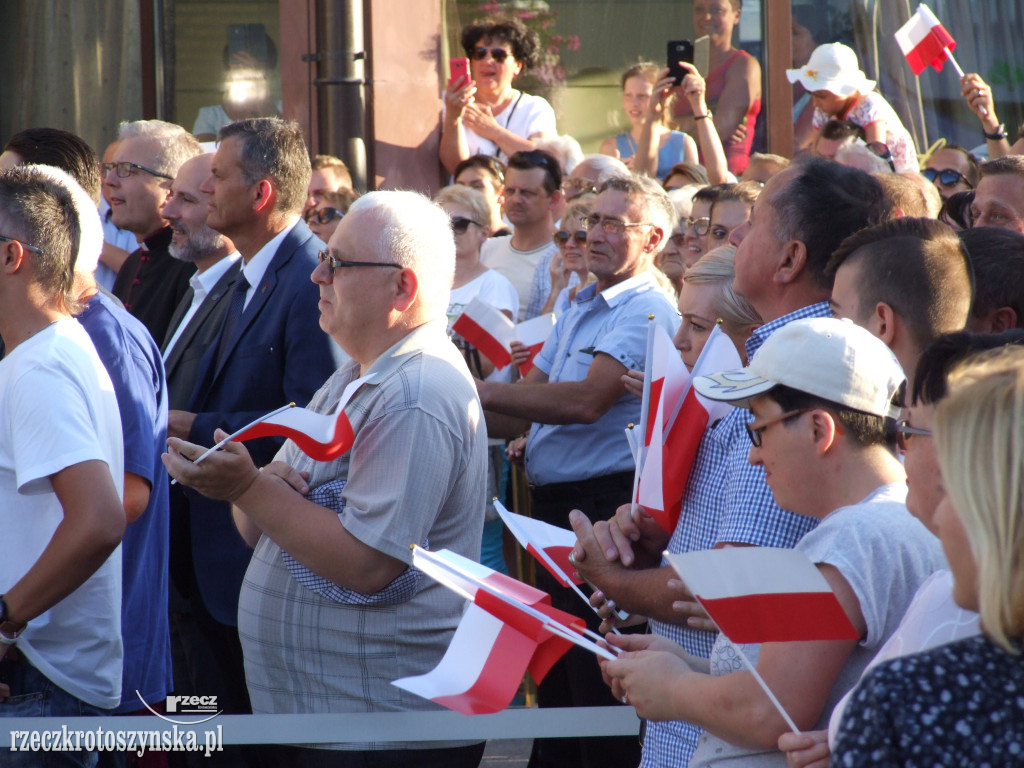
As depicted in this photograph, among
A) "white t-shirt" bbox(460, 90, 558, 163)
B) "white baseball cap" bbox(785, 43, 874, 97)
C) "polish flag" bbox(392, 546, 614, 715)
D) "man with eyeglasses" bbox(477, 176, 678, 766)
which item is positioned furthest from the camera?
"white t-shirt" bbox(460, 90, 558, 163)

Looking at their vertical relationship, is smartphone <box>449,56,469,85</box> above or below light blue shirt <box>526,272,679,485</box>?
above

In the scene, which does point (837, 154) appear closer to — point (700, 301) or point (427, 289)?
point (700, 301)

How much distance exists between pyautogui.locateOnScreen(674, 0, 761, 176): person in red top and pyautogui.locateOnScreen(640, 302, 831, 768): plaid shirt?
6492mm

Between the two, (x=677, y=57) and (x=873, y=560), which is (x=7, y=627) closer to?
(x=873, y=560)

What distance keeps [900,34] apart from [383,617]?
18.9 ft

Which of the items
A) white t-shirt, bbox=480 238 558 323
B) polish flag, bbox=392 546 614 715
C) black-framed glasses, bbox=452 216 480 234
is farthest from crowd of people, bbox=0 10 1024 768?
white t-shirt, bbox=480 238 558 323

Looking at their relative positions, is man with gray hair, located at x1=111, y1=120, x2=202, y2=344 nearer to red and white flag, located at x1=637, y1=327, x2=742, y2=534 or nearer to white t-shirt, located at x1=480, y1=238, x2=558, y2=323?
white t-shirt, located at x1=480, y1=238, x2=558, y2=323

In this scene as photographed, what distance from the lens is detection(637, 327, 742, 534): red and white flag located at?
Answer: 2.72 metres

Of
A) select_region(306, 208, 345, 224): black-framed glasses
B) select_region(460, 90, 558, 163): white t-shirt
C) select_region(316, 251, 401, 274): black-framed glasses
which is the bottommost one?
select_region(316, 251, 401, 274): black-framed glasses

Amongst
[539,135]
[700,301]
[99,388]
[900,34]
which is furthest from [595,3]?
[99,388]

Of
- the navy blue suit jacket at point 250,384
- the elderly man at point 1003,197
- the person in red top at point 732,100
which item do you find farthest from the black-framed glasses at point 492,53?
the navy blue suit jacket at point 250,384

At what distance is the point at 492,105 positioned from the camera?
8.29 m

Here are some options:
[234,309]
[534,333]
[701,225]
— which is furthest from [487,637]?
[701,225]

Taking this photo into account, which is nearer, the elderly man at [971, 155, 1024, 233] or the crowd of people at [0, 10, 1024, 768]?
the crowd of people at [0, 10, 1024, 768]
